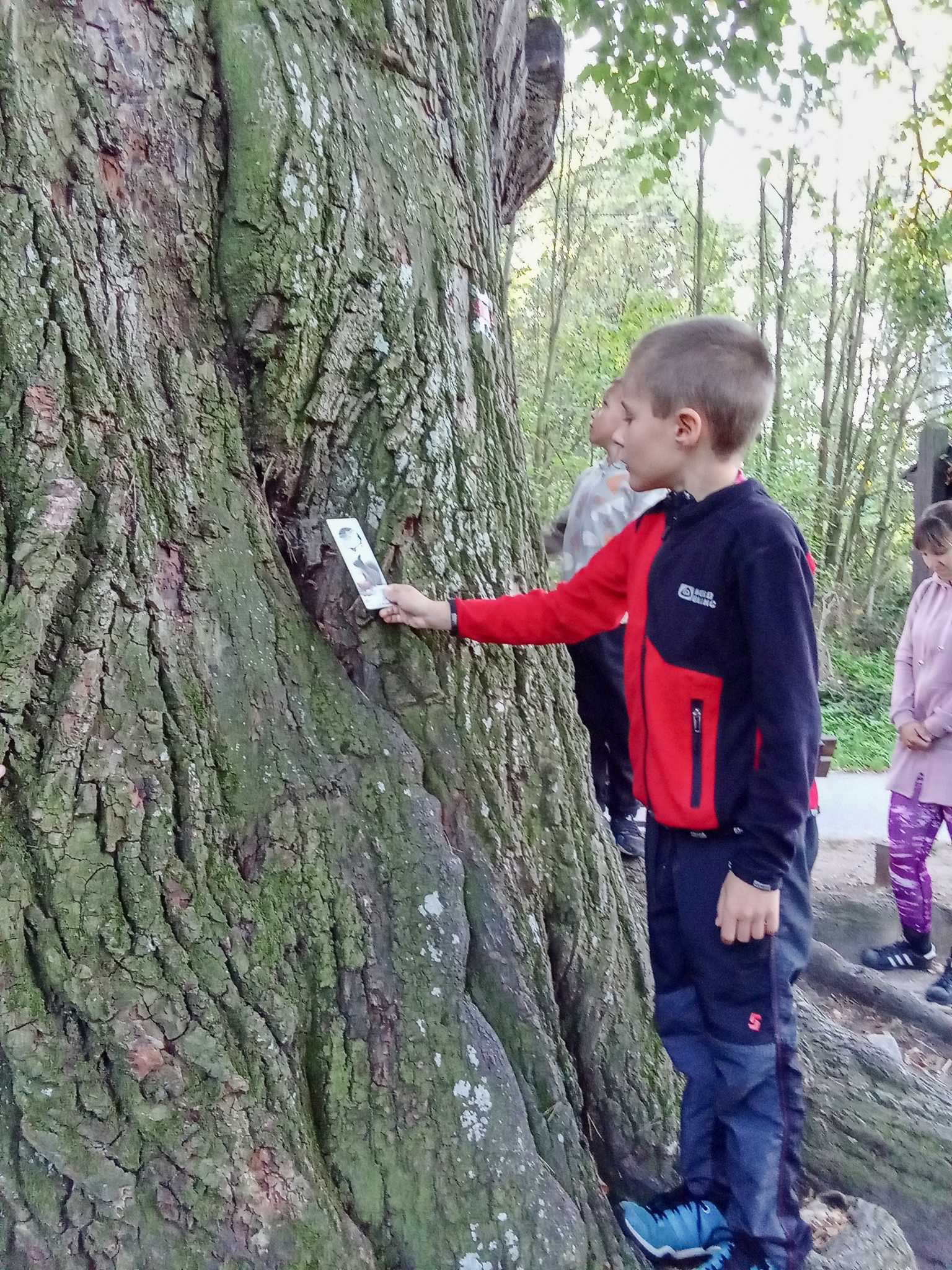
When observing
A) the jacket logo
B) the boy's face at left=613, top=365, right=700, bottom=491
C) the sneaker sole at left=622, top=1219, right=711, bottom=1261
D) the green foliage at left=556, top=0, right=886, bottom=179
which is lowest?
the sneaker sole at left=622, top=1219, right=711, bottom=1261

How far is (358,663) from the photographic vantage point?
2.00 m

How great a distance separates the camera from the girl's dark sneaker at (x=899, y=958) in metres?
4.49

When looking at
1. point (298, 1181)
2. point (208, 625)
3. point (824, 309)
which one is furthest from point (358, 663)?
point (824, 309)

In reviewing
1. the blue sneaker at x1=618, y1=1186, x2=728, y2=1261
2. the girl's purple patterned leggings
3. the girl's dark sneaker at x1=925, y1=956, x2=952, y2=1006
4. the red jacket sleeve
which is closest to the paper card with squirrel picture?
the red jacket sleeve

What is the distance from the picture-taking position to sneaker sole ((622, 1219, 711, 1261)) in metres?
1.94

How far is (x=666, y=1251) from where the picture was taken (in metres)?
1.94

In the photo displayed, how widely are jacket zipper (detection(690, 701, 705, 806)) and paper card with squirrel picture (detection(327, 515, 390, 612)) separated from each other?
69 cm

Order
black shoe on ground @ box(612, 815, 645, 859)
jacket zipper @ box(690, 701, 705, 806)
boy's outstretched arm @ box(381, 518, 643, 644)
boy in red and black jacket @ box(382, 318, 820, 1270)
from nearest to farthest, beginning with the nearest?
boy in red and black jacket @ box(382, 318, 820, 1270)
jacket zipper @ box(690, 701, 705, 806)
boy's outstretched arm @ box(381, 518, 643, 644)
black shoe on ground @ box(612, 815, 645, 859)

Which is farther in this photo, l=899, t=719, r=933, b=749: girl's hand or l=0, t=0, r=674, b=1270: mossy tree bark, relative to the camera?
l=899, t=719, r=933, b=749: girl's hand

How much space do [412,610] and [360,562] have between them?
0.15 metres

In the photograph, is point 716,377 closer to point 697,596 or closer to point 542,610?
point 697,596

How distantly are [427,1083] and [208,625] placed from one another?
961mm

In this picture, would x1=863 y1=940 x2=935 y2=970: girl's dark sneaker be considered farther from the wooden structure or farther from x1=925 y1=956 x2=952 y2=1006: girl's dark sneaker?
the wooden structure

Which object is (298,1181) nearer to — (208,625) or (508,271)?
(208,625)
